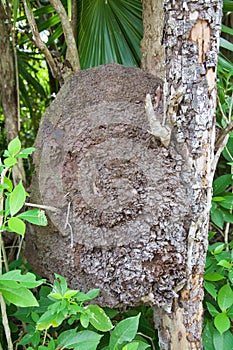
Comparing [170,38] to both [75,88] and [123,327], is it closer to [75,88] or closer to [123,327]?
[75,88]

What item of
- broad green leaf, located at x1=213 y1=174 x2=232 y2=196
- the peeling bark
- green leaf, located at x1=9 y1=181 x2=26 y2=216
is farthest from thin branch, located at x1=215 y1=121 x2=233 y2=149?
green leaf, located at x1=9 y1=181 x2=26 y2=216

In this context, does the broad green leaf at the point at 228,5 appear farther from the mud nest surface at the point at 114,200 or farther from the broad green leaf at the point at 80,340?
the broad green leaf at the point at 80,340

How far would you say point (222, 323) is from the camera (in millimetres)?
957

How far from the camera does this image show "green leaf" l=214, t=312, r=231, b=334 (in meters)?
0.95

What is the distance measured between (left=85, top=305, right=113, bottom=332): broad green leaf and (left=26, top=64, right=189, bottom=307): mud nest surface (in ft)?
0.33

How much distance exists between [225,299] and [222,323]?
0.06 m

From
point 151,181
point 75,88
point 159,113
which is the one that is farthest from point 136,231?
point 75,88

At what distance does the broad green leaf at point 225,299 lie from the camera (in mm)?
980

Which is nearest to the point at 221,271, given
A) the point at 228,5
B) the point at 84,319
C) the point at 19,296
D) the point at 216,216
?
the point at 216,216

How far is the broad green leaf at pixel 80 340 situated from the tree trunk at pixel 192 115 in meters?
0.24

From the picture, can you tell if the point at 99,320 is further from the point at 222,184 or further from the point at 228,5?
the point at 228,5

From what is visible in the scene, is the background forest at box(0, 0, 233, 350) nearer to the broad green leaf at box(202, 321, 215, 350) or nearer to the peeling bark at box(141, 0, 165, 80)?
the broad green leaf at box(202, 321, 215, 350)

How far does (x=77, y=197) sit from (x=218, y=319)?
1.41ft

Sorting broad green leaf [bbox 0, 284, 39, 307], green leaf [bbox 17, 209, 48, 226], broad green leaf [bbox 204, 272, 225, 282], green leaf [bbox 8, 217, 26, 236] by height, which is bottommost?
broad green leaf [bbox 204, 272, 225, 282]
